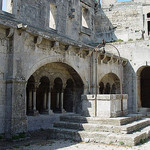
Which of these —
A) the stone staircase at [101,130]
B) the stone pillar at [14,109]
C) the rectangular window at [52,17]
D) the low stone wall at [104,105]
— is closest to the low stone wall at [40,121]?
the stone staircase at [101,130]

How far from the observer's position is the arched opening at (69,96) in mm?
12461

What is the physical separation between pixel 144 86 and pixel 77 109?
10922 millimetres

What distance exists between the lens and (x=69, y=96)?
1259 centimetres

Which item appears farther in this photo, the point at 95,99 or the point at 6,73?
the point at 95,99

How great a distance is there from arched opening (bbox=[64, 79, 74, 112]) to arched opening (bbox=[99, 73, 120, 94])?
3.39 meters

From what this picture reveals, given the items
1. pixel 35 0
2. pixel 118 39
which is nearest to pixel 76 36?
pixel 35 0

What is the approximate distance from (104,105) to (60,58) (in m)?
3.21

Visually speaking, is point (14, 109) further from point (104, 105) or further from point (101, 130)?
point (104, 105)

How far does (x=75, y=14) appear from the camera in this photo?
16.3 meters

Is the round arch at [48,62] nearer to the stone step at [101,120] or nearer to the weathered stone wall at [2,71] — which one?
the weathered stone wall at [2,71]

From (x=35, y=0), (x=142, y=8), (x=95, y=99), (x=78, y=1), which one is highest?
(x=142, y=8)

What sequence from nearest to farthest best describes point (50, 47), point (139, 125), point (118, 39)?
point (139, 125), point (50, 47), point (118, 39)

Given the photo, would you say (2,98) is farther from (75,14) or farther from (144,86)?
(144,86)

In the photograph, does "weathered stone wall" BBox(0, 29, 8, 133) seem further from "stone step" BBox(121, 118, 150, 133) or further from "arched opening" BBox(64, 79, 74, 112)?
"arched opening" BBox(64, 79, 74, 112)
